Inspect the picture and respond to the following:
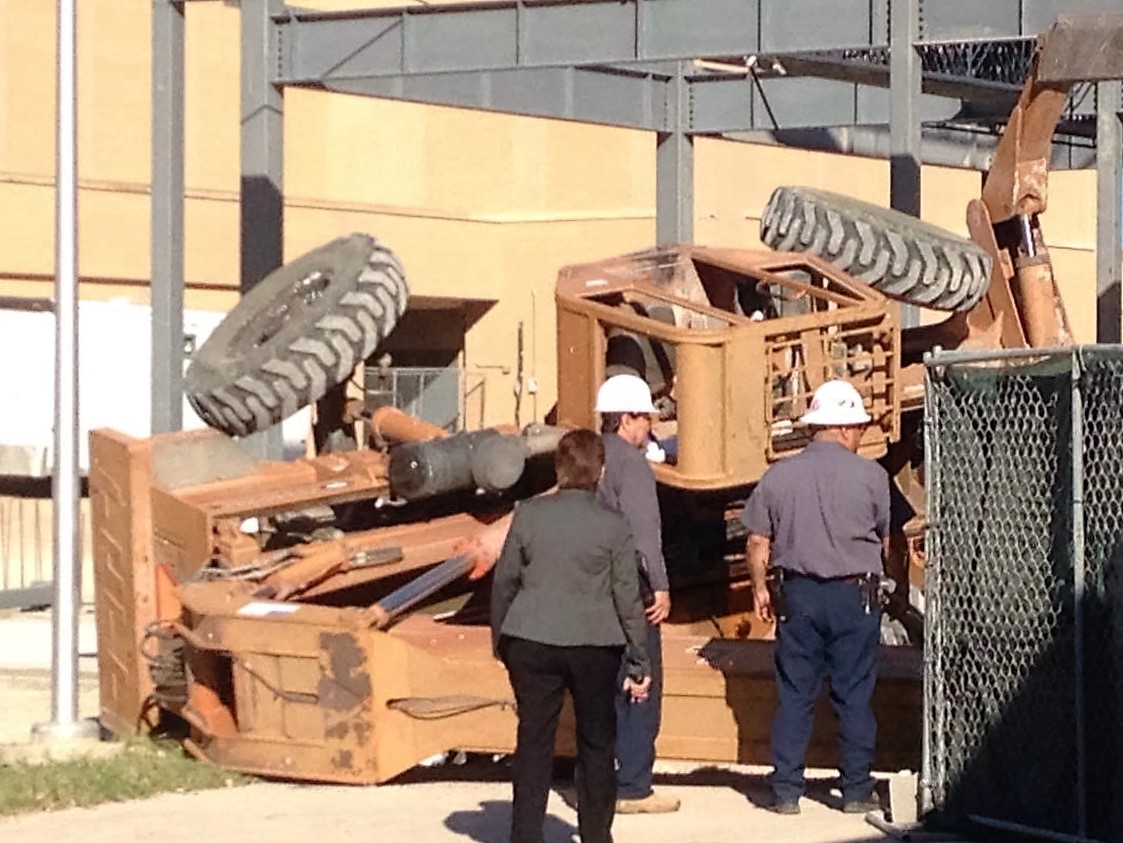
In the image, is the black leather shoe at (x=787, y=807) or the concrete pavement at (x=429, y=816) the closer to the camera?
the concrete pavement at (x=429, y=816)

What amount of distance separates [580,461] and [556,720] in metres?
0.99

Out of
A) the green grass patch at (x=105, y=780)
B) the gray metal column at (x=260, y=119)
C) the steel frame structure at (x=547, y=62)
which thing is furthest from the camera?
the gray metal column at (x=260, y=119)

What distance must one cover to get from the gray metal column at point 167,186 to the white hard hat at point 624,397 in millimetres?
11529

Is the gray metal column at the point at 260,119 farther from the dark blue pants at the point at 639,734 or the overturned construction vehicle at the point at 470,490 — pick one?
the dark blue pants at the point at 639,734

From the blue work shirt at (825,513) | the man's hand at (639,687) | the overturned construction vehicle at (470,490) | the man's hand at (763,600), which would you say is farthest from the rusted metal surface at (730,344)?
the man's hand at (639,687)

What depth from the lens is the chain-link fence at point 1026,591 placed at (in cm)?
861

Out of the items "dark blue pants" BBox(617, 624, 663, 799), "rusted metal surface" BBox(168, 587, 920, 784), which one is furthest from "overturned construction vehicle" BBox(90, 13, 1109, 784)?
"dark blue pants" BBox(617, 624, 663, 799)

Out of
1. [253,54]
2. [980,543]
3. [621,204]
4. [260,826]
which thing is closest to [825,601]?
[980,543]

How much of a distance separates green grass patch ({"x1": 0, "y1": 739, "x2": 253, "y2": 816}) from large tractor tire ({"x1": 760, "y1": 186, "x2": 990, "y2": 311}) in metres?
4.49

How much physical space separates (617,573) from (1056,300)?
19.9 feet

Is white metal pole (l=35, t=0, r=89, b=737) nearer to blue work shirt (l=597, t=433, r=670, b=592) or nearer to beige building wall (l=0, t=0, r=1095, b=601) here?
blue work shirt (l=597, t=433, r=670, b=592)

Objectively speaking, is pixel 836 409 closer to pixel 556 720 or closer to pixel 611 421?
pixel 611 421

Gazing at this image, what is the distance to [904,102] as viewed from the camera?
19.1m

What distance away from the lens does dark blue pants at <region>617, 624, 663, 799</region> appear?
31.2 ft
